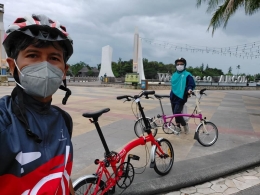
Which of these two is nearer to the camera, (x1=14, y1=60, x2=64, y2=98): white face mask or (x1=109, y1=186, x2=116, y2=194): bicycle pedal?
(x1=14, y1=60, x2=64, y2=98): white face mask

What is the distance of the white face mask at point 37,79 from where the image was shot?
3.79 ft

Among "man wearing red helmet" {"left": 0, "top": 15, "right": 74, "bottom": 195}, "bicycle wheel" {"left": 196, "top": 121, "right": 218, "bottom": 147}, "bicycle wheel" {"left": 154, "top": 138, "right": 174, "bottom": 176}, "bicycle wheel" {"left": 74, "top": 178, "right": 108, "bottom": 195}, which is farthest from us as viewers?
"bicycle wheel" {"left": 196, "top": 121, "right": 218, "bottom": 147}

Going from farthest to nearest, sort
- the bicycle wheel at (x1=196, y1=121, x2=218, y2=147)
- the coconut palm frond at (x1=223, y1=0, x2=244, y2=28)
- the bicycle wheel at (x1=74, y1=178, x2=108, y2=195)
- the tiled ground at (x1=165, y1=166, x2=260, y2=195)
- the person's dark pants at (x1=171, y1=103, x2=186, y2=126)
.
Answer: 1. the coconut palm frond at (x1=223, y1=0, x2=244, y2=28)
2. the person's dark pants at (x1=171, y1=103, x2=186, y2=126)
3. the bicycle wheel at (x1=196, y1=121, x2=218, y2=147)
4. the tiled ground at (x1=165, y1=166, x2=260, y2=195)
5. the bicycle wheel at (x1=74, y1=178, x2=108, y2=195)

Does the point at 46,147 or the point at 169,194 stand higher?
the point at 46,147

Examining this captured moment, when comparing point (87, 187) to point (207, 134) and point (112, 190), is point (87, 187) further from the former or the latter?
point (207, 134)

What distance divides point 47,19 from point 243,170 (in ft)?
12.5

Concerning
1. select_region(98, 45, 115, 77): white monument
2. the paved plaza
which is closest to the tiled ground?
the paved plaza

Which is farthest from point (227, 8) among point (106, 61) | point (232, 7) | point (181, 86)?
point (106, 61)

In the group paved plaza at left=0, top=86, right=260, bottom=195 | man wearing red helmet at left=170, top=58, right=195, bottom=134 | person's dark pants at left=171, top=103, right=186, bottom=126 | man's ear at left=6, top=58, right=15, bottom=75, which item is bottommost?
paved plaza at left=0, top=86, right=260, bottom=195

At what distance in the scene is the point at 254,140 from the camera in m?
5.34

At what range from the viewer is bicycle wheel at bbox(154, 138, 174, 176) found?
3293 millimetres

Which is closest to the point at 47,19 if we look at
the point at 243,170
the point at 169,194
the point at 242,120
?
the point at 169,194

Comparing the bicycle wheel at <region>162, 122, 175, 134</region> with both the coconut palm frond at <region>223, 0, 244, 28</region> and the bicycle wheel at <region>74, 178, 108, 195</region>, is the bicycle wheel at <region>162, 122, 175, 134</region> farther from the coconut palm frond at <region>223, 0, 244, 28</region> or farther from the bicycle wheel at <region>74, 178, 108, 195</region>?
the coconut palm frond at <region>223, 0, 244, 28</region>

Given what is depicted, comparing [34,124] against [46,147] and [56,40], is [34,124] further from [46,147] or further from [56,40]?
[56,40]
